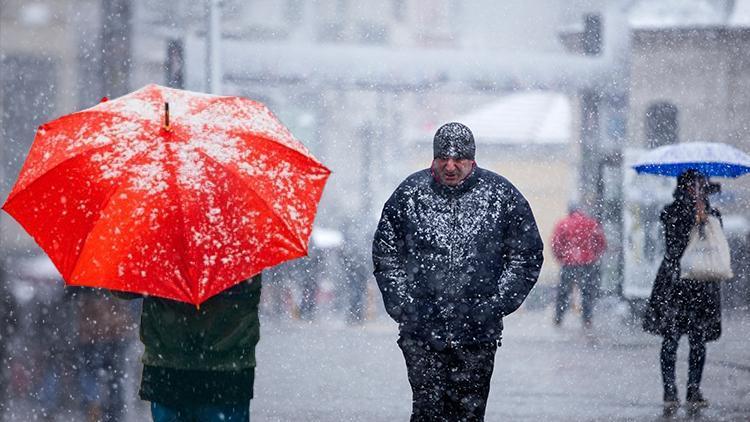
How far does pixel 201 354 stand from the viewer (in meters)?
4.61

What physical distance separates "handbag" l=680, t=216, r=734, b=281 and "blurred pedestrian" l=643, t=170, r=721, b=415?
0.15 ft

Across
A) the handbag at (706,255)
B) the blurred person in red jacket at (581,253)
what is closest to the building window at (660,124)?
the blurred person in red jacket at (581,253)

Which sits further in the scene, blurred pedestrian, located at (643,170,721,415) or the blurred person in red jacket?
the blurred person in red jacket

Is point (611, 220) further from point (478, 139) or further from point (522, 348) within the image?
point (478, 139)

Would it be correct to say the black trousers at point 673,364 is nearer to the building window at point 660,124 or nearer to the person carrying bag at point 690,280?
the person carrying bag at point 690,280

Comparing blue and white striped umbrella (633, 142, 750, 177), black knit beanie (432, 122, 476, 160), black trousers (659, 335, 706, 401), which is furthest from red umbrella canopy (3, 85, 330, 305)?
blue and white striped umbrella (633, 142, 750, 177)

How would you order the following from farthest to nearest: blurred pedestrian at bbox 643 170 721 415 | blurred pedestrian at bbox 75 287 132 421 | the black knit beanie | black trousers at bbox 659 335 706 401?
blurred pedestrian at bbox 75 287 132 421 → black trousers at bbox 659 335 706 401 → blurred pedestrian at bbox 643 170 721 415 → the black knit beanie

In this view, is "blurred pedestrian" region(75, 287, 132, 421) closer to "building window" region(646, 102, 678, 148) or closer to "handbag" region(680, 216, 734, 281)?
"handbag" region(680, 216, 734, 281)

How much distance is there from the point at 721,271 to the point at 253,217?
461cm

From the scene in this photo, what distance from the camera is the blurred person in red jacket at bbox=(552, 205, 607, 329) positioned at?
16688 millimetres

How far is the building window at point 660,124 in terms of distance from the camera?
36875 millimetres

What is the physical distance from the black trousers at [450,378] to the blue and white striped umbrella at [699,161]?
179 inches

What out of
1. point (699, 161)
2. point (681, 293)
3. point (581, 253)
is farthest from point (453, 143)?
point (581, 253)

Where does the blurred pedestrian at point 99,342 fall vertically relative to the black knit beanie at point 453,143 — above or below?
below
